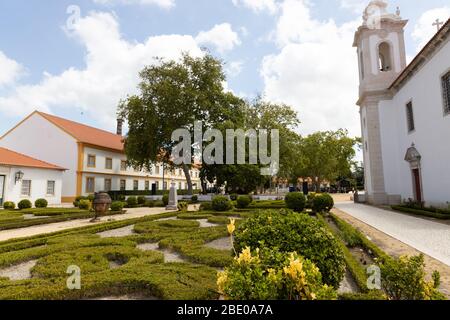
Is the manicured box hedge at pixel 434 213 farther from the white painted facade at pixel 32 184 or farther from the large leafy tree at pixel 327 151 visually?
the large leafy tree at pixel 327 151

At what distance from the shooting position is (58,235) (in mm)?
9836

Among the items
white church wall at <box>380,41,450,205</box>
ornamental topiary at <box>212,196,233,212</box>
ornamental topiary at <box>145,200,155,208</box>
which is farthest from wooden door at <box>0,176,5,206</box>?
white church wall at <box>380,41,450,205</box>

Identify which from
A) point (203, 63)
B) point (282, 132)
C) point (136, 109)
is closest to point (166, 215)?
point (136, 109)

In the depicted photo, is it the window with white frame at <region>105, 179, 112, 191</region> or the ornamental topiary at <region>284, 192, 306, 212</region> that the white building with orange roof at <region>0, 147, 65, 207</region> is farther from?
the ornamental topiary at <region>284, 192, 306, 212</region>

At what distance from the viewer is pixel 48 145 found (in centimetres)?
3191

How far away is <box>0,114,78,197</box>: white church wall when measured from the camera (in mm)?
31594

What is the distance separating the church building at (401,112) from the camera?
15.0m

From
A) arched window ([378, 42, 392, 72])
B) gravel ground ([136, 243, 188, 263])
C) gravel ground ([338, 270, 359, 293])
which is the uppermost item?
arched window ([378, 42, 392, 72])

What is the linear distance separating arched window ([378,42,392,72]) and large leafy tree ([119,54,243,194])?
47.3ft

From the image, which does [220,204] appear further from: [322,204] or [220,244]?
[220,244]

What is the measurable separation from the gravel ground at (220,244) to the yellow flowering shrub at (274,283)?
4.68 m

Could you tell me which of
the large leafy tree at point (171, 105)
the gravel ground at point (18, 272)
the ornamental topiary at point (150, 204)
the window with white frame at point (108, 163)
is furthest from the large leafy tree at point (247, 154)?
the gravel ground at point (18, 272)

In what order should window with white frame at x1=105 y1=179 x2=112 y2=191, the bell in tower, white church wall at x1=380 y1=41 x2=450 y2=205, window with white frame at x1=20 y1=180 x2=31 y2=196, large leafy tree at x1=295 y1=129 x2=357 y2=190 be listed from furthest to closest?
large leafy tree at x1=295 y1=129 x2=357 y2=190, window with white frame at x1=105 y1=179 x2=112 y2=191, window with white frame at x1=20 y1=180 x2=31 y2=196, the bell in tower, white church wall at x1=380 y1=41 x2=450 y2=205
